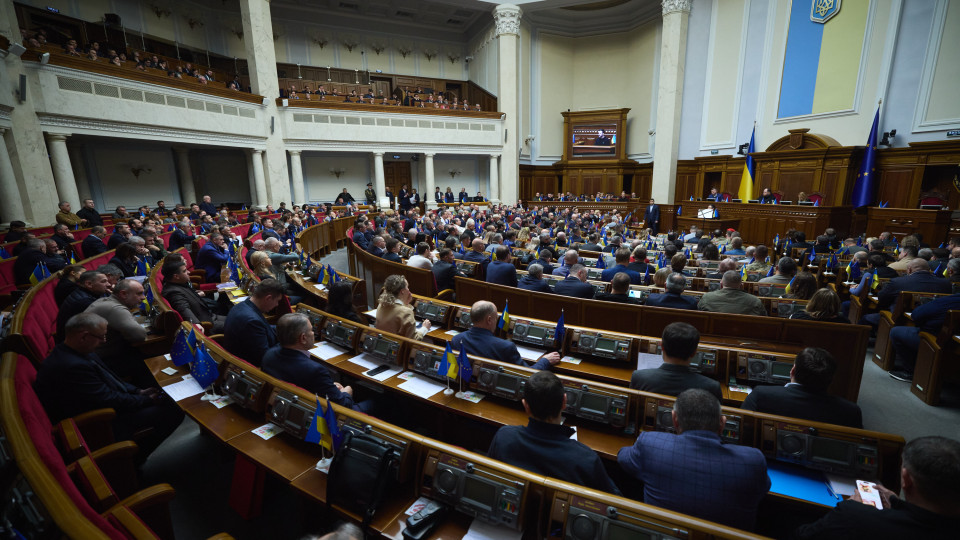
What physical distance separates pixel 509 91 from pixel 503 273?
1504 cm

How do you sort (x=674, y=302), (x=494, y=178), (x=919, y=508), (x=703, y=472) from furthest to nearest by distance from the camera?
(x=494, y=178), (x=674, y=302), (x=703, y=472), (x=919, y=508)

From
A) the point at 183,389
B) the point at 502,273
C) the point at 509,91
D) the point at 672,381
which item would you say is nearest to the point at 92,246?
the point at 183,389

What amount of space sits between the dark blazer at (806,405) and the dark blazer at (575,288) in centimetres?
241

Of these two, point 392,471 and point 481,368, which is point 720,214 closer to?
point 481,368

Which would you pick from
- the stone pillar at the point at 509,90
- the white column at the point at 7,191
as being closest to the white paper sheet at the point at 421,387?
the white column at the point at 7,191

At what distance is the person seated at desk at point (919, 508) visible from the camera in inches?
53.1

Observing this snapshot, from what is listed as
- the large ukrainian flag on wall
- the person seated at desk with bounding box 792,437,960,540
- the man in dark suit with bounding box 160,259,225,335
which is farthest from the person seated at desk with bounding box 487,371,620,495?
the large ukrainian flag on wall

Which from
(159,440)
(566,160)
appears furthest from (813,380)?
(566,160)

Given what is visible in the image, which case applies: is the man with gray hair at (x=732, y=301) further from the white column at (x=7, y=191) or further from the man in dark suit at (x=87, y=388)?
the white column at (x=7, y=191)

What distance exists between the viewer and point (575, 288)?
15.8 ft

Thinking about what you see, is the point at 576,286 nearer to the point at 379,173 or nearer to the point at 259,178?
the point at 259,178

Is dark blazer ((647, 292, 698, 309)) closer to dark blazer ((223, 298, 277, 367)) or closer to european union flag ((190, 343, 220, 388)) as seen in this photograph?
dark blazer ((223, 298, 277, 367))

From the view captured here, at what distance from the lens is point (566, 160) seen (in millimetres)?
20172

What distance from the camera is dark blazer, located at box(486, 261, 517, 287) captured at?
559cm
